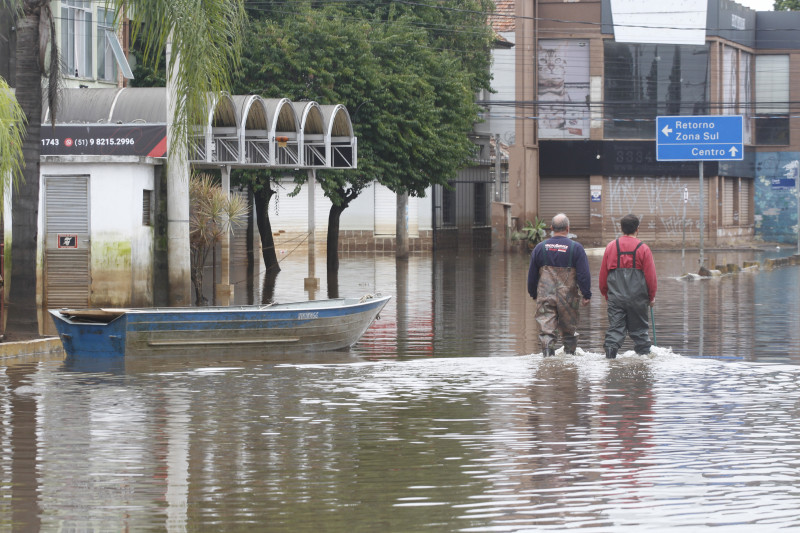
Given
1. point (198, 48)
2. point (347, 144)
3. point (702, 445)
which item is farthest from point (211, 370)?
point (347, 144)

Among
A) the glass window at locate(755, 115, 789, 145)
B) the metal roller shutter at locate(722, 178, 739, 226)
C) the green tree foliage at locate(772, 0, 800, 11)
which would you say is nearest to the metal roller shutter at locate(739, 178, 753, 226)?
the metal roller shutter at locate(722, 178, 739, 226)

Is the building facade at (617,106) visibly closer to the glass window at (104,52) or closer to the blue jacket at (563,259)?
the glass window at (104,52)

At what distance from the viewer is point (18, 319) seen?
16250mm

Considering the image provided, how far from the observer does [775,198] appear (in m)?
60.0

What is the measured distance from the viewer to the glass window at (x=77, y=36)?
3244 centimetres

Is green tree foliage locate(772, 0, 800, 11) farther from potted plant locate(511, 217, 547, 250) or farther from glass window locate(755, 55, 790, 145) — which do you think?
potted plant locate(511, 217, 547, 250)

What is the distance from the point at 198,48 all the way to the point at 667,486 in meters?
10.2

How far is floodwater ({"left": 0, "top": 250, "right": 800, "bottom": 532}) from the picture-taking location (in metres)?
7.28

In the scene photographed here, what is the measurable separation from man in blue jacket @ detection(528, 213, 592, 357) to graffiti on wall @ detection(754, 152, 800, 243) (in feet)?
A: 155

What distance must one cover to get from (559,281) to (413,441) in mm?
5027

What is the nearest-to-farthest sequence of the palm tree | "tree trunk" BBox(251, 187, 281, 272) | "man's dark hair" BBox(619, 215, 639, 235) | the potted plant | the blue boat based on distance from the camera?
"man's dark hair" BBox(619, 215, 639, 235), the blue boat, the palm tree, "tree trunk" BBox(251, 187, 281, 272), the potted plant

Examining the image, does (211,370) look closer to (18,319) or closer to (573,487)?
(18,319)

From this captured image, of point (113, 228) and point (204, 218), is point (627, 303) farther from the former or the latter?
point (204, 218)

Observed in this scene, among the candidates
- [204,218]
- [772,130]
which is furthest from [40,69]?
[772,130]
